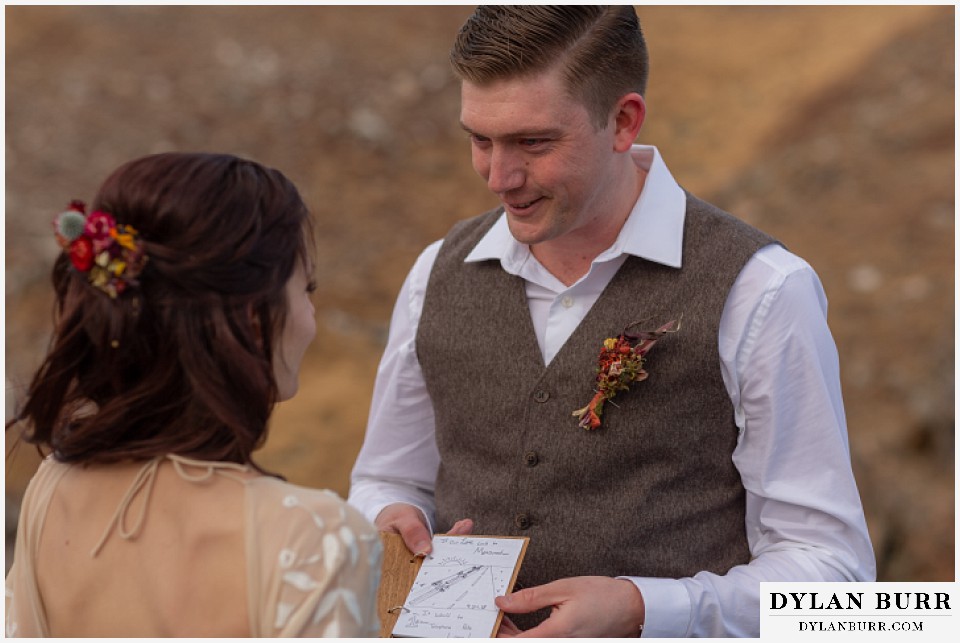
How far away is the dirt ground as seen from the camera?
8180mm

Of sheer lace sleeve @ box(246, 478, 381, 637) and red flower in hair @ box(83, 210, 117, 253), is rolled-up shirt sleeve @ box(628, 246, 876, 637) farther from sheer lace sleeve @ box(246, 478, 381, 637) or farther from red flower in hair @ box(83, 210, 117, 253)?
red flower in hair @ box(83, 210, 117, 253)

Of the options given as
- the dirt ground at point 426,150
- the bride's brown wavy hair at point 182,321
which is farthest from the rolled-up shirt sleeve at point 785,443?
the dirt ground at point 426,150

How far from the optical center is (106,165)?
11562 millimetres

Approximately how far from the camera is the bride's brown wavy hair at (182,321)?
1741mm

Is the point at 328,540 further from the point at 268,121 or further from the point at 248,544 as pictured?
the point at 268,121

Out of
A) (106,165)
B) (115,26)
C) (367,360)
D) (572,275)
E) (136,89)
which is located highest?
(115,26)

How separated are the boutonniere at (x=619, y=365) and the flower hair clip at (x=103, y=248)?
1056mm

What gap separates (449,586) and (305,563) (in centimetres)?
67

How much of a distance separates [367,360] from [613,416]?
7.55 m

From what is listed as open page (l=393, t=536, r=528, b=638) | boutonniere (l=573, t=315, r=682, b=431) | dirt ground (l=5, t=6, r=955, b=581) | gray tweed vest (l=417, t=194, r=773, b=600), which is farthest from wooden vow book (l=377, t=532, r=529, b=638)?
dirt ground (l=5, t=6, r=955, b=581)

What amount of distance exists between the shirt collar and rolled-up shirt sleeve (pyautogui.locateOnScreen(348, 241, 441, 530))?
191 mm

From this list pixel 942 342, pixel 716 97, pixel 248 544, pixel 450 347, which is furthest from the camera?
pixel 716 97

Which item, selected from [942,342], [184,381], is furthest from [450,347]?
[942,342]

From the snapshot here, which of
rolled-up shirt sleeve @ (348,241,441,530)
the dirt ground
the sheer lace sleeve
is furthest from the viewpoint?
the dirt ground
